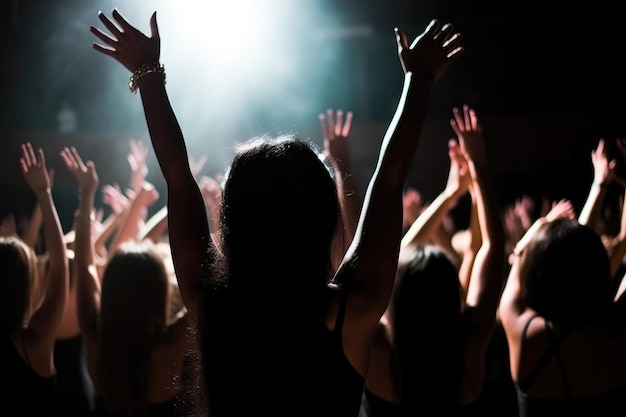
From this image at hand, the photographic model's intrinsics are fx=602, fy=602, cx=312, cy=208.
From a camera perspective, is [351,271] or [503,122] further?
[503,122]

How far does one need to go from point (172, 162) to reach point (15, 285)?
3.12 ft

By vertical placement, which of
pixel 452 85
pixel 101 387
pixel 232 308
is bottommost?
pixel 101 387

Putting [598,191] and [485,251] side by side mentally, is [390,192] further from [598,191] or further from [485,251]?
[598,191]

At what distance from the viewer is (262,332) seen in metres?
0.99

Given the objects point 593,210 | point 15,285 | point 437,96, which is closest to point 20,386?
point 15,285

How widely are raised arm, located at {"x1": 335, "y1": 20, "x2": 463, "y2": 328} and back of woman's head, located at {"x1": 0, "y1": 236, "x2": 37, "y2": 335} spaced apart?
1.16m

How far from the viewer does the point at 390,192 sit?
1.06 meters

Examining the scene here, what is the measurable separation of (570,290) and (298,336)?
969 millimetres

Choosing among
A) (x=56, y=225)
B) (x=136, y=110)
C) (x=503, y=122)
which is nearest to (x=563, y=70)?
(x=503, y=122)

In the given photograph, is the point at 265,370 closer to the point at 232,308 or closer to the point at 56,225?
the point at 232,308

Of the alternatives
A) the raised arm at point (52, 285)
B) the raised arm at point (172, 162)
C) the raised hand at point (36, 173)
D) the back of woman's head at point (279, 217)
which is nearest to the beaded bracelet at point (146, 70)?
the raised arm at point (172, 162)

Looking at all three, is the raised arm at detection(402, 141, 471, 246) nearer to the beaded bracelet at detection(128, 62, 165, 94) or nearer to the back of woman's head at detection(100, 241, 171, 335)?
the back of woman's head at detection(100, 241, 171, 335)

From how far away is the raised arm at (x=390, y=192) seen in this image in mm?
1000

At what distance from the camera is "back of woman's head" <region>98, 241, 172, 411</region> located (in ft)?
5.64
